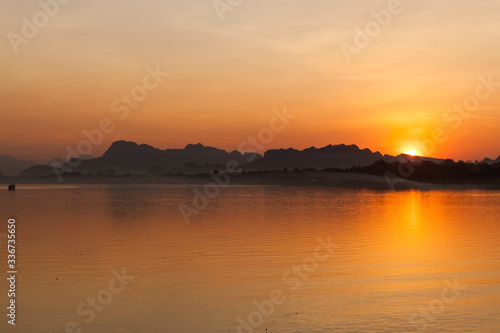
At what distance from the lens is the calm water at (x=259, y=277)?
33.3 ft

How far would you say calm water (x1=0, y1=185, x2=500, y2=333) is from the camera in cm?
1014

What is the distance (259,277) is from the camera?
13805 millimetres

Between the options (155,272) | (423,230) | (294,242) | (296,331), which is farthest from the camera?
(423,230)

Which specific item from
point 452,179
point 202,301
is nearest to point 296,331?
point 202,301

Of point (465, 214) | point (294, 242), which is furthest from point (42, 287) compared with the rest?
point (465, 214)

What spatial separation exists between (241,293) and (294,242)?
8.11 m

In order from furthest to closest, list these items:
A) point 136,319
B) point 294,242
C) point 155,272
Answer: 1. point 294,242
2. point 155,272
3. point 136,319

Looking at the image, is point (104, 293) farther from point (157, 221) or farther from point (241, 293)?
point (157, 221)

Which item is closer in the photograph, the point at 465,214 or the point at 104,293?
the point at 104,293

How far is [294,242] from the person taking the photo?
20.0 m

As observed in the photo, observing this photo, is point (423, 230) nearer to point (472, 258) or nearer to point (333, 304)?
point (472, 258)

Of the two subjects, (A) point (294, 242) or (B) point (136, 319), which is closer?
(B) point (136, 319)

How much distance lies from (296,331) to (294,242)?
10.5 metres

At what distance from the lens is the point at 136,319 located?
10.3 m
